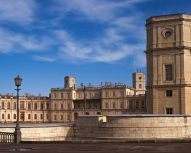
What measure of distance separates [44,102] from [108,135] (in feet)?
287

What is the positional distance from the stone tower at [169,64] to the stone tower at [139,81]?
76388mm

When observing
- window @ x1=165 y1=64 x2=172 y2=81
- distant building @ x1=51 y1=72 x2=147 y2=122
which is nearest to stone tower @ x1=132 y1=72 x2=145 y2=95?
distant building @ x1=51 y1=72 x2=147 y2=122

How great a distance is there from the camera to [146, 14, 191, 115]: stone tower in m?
39.9

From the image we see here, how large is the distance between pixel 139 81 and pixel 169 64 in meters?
78.0

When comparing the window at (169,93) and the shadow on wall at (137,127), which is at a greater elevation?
the window at (169,93)

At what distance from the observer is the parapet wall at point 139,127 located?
33875 mm

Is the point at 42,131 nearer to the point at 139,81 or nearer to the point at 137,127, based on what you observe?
the point at 137,127

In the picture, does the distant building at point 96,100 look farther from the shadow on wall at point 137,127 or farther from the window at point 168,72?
the shadow on wall at point 137,127

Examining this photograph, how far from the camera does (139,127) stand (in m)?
33.9

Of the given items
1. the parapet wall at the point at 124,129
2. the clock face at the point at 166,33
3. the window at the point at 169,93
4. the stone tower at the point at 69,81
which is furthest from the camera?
the stone tower at the point at 69,81

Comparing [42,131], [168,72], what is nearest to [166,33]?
[168,72]

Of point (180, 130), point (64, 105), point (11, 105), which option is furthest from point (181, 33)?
point (11, 105)

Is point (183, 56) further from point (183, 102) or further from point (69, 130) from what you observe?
point (69, 130)

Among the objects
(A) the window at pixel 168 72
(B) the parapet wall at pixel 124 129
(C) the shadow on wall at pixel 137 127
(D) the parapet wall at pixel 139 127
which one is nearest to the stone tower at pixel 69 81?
(A) the window at pixel 168 72
